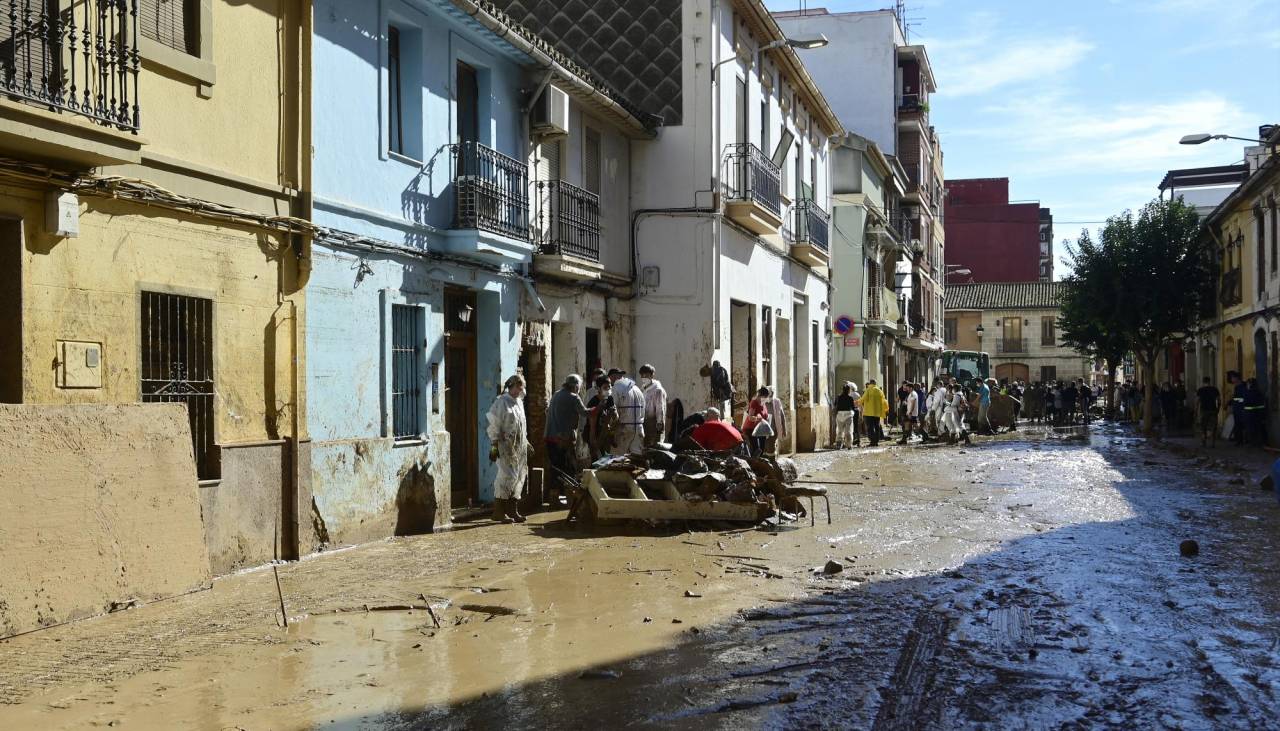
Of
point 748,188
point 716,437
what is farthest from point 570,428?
point 748,188

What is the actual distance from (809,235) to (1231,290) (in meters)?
13.2

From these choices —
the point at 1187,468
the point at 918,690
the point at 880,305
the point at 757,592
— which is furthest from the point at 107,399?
the point at 880,305

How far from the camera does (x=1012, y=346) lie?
73.2 meters

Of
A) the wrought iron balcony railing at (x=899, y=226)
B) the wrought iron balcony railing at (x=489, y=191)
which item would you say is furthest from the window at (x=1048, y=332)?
the wrought iron balcony railing at (x=489, y=191)

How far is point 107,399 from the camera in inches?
349

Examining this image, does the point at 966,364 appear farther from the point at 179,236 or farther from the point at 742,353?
the point at 179,236

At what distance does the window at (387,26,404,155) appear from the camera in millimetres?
13195

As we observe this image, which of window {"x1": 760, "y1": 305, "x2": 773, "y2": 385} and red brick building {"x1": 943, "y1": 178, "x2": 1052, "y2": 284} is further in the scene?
red brick building {"x1": 943, "y1": 178, "x2": 1052, "y2": 284}

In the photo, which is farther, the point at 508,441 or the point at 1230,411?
the point at 1230,411

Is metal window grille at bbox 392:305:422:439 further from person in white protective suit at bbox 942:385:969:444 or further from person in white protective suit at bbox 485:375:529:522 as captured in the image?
person in white protective suit at bbox 942:385:969:444

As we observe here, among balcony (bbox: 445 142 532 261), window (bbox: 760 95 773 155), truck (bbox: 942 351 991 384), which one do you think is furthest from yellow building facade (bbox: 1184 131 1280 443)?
balcony (bbox: 445 142 532 261)

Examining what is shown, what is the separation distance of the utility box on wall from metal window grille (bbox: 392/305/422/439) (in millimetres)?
4318

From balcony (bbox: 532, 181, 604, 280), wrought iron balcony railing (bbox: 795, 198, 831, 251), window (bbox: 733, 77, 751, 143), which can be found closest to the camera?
balcony (bbox: 532, 181, 604, 280)

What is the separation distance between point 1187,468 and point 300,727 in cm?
1988
